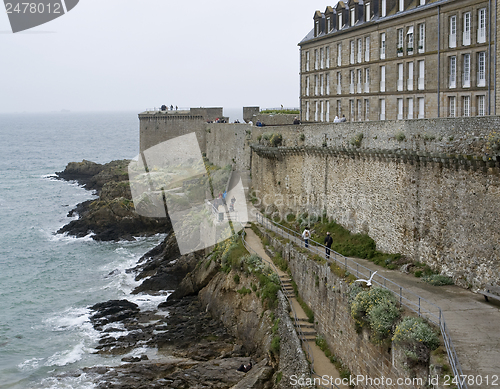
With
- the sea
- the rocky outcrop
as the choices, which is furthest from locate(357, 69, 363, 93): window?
the rocky outcrop

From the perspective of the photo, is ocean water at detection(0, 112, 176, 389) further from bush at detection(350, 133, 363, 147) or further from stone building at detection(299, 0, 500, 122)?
stone building at detection(299, 0, 500, 122)

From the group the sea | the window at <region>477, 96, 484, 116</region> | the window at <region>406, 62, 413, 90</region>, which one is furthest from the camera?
the window at <region>406, 62, 413, 90</region>

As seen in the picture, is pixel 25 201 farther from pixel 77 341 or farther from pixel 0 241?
pixel 77 341

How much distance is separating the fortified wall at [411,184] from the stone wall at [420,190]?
3 cm

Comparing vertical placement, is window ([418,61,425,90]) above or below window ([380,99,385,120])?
above

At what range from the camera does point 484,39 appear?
70.9ft

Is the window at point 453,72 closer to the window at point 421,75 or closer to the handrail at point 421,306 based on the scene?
the window at point 421,75

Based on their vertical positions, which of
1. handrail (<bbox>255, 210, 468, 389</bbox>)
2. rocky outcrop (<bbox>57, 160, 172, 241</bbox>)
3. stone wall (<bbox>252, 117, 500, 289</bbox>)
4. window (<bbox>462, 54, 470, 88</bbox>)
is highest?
window (<bbox>462, 54, 470, 88</bbox>)

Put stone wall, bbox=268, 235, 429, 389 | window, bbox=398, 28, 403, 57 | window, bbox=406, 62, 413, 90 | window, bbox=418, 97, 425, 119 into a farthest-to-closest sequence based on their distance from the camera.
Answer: window, bbox=398, 28, 403, 57 < window, bbox=406, 62, 413, 90 < window, bbox=418, 97, 425, 119 < stone wall, bbox=268, 235, 429, 389

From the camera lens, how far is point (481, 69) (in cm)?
2220

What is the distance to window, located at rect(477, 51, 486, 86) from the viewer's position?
21.9 meters

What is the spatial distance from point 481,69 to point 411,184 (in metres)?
6.96

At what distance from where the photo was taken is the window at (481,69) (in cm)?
2194

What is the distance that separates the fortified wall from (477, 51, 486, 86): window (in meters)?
4.83
